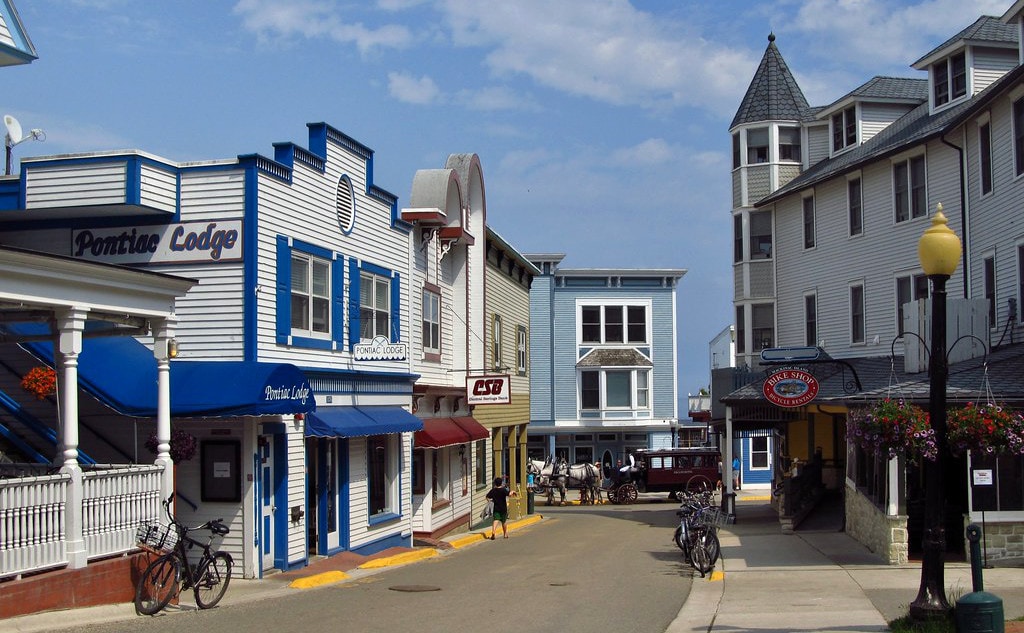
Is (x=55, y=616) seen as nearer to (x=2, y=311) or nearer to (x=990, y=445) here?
(x=2, y=311)

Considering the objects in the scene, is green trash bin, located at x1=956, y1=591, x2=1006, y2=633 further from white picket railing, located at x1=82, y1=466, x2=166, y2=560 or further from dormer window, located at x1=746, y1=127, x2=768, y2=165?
dormer window, located at x1=746, y1=127, x2=768, y2=165

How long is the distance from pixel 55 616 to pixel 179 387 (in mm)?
4957

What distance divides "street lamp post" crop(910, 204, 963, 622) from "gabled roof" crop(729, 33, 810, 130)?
2703 centimetres

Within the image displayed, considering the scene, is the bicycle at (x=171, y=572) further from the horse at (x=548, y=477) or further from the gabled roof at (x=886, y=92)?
the horse at (x=548, y=477)

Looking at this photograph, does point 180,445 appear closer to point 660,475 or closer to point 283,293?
point 283,293

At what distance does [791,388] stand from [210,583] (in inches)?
571

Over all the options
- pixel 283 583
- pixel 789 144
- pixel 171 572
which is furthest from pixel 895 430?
pixel 789 144

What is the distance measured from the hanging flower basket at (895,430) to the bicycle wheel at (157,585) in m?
9.15

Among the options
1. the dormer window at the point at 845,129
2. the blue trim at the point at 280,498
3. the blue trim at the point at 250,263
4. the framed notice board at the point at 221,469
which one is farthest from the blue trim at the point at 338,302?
the dormer window at the point at 845,129

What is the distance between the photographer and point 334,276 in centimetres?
2084

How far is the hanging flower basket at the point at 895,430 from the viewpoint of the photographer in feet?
47.0

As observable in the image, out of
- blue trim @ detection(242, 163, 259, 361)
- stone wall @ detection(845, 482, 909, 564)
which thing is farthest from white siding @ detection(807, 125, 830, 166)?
blue trim @ detection(242, 163, 259, 361)

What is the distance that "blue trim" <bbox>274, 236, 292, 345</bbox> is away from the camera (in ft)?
60.7

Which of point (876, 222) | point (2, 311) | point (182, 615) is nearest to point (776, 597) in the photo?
point (182, 615)
